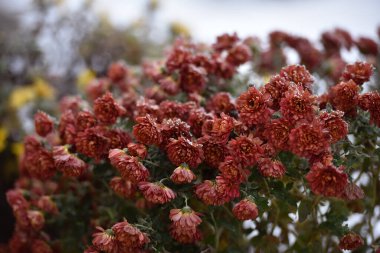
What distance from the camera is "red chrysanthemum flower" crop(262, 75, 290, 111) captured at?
37.6 inches

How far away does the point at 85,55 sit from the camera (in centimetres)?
205

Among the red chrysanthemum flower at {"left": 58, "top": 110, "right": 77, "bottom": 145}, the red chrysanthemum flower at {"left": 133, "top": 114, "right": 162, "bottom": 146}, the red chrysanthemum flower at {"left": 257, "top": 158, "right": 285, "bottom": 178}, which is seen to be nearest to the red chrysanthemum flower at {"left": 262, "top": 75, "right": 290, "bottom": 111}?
the red chrysanthemum flower at {"left": 257, "top": 158, "right": 285, "bottom": 178}

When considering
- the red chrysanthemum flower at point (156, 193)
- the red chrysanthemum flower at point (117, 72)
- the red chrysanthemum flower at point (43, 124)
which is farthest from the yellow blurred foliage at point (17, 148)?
the red chrysanthemum flower at point (156, 193)

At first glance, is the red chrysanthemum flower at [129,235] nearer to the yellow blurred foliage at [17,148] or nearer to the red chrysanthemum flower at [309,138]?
the red chrysanthemum flower at [309,138]

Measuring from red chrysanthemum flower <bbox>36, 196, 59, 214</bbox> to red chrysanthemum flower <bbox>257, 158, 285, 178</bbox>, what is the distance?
21.2 inches

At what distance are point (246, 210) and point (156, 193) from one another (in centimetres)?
17

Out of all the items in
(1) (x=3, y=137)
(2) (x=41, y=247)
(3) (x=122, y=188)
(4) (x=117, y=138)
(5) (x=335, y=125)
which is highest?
(5) (x=335, y=125)

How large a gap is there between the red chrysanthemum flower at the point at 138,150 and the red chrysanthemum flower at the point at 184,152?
1.8 inches

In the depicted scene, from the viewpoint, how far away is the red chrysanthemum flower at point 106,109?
107cm

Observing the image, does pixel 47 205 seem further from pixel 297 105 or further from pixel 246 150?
pixel 297 105

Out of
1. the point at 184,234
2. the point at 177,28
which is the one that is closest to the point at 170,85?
the point at 184,234

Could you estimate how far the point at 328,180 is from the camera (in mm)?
865

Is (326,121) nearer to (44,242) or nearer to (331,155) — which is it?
(331,155)

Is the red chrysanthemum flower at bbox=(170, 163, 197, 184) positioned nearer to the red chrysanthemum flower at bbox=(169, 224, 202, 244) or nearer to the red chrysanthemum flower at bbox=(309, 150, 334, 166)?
the red chrysanthemum flower at bbox=(169, 224, 202, 244)
